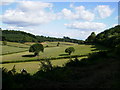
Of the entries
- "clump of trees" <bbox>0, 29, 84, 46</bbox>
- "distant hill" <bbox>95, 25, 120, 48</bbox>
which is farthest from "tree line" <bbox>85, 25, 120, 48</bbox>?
"clump of trees" <bbox>0, 29, 84, 46</bbox>

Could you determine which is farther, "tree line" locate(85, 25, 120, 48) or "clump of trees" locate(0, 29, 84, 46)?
"clump of trees" locate(0, 29, 84, 46)

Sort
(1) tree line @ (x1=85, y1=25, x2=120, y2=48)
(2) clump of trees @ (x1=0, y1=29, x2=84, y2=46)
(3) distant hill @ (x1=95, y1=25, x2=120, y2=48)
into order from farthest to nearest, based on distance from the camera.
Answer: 1. (2) clump of trees @ (x1=0, y1=29, x2=84, y2=46)
2. (1) tree line @ (x1=85, y1=25, x2=120, y2=48)
3. (3) distant hill @ (x1=95, y1=25, x2=120, y2=48)

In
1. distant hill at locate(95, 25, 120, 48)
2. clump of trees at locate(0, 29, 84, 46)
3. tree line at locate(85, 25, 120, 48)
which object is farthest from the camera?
clump of trees at locate(0, 29, 84, 46)

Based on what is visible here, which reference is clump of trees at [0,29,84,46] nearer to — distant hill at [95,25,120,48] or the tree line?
the tree line

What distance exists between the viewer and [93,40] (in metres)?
110

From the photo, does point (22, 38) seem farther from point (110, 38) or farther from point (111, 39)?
point (111, 39)

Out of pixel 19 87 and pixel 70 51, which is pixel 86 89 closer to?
pixel 19 87

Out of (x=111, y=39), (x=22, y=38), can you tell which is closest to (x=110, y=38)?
(x=111, y=39)

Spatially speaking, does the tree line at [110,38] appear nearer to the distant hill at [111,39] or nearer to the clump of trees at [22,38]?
the distant hill at [111,39]

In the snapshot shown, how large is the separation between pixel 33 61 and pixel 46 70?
37234 millimetres

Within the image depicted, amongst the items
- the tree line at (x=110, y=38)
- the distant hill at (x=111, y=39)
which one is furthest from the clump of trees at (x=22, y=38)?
the distant hill at (x=111, y=39)

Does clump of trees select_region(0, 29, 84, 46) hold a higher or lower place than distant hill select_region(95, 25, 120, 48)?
higher

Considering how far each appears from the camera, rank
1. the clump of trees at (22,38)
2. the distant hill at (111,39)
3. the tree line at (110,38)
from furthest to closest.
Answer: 1. the clump of trees at (22,38)
2. the tree line at (110,38)
3. the distant hill at (111,39)

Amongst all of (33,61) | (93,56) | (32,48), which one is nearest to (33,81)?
(93,56)
